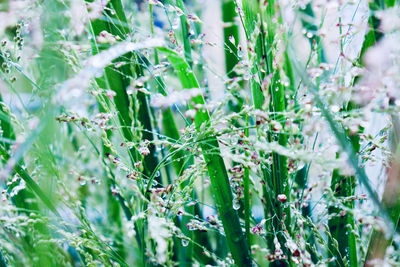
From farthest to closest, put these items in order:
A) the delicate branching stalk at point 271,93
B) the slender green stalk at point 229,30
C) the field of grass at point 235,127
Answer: the slender green stalk at point 229,30 < the delicate branching stalk at point 271,93 < the field of grass at point 235,127

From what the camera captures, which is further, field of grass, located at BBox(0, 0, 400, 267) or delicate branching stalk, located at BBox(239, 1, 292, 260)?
delicate branching stalk, located at BBox(239, 1, 292, 260)

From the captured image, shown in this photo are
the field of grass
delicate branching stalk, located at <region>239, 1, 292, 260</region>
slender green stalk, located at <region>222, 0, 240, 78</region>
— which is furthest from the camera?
slender green stalk, located at <region>222, 0, 240, 78</region>

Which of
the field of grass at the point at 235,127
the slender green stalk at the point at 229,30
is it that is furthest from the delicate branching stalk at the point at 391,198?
the slender green stalk at the point at 229,30

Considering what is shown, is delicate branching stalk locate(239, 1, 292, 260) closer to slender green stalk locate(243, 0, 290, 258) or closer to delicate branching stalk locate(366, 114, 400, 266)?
slender green stalk locate(243, 0, 290, 258)

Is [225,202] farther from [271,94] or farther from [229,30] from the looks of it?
[229,30]

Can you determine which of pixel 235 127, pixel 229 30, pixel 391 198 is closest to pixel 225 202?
pixel 235 127

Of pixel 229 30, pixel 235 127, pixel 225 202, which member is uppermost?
pixel 229 30

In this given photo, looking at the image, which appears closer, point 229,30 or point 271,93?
point 271,93

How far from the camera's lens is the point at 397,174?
0.49 m

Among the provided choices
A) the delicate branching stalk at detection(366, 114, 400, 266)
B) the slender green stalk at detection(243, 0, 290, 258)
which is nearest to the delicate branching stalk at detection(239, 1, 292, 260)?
the slender green stalk at detection(243, 0, 290, 258)

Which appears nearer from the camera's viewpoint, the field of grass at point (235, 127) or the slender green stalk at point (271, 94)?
the field of grass at point (235, 127)

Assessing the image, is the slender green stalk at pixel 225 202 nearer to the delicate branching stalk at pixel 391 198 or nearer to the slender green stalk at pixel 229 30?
the delicate branching stalk at pixel 391 198

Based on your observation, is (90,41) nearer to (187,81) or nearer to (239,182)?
(187,81)

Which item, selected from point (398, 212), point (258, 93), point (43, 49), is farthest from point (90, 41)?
point (398, 212)
